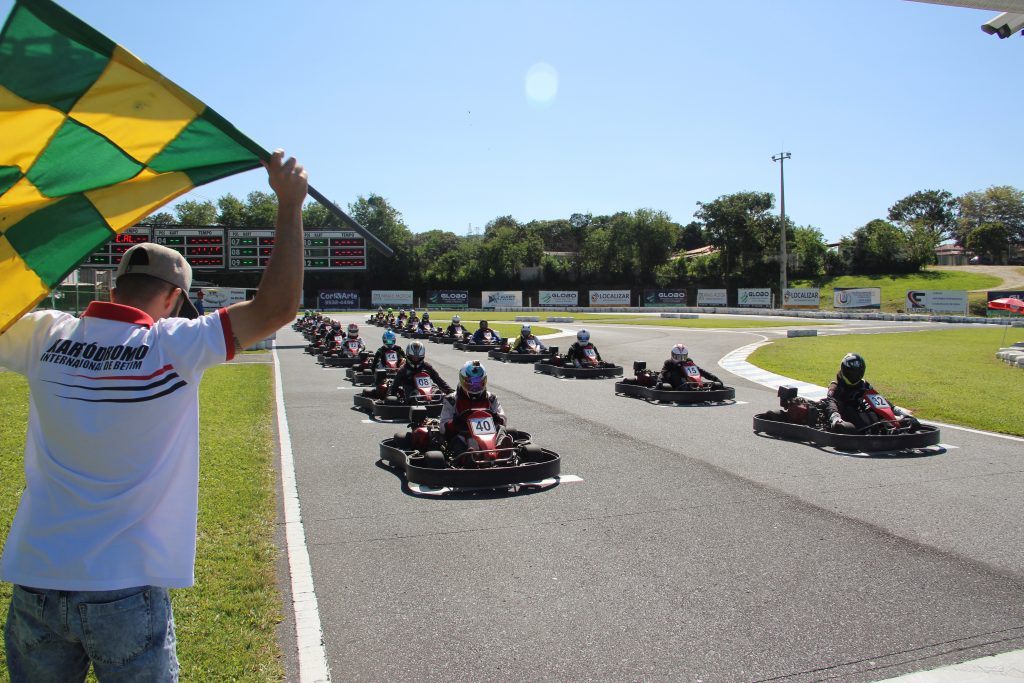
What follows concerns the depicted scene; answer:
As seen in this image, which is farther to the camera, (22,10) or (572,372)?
(572,372)

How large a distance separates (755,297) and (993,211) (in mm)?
62091

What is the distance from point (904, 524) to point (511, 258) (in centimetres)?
7783

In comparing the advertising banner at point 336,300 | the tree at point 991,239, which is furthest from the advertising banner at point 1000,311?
the advertising banner at point 336,300

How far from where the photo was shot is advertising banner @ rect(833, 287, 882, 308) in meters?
55.6

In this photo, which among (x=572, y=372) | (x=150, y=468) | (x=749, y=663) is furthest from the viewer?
(x=572, y=372)

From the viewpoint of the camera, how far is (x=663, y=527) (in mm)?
5926

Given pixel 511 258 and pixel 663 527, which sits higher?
pixel 511 258

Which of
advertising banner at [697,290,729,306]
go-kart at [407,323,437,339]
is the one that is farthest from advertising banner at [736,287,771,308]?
go-kart at [407,323,437,339]

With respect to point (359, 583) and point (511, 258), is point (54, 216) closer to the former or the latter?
point (359, 583)

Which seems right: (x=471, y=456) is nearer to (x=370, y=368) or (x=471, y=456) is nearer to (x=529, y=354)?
(x=370, y=368)

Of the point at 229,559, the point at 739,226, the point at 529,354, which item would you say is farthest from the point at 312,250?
the point at 739,226

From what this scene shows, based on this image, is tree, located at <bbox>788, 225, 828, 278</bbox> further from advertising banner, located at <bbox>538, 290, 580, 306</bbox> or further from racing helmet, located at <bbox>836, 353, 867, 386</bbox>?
racing helmet, located at <bbox>836, 353, 867, 386</bbox>

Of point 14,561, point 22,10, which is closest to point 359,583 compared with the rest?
point 14,561

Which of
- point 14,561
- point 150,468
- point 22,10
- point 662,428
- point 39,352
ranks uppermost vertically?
point 22,10
